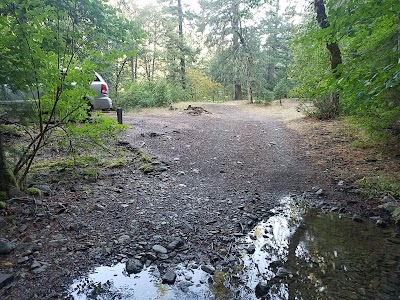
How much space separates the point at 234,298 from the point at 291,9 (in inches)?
531

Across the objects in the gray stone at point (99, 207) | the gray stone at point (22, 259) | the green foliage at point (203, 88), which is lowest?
the gray stone at point (22, 259)

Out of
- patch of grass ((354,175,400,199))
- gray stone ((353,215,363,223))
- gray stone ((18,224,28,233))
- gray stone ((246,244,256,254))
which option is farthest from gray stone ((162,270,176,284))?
patch of grass ((354,175,400,199))

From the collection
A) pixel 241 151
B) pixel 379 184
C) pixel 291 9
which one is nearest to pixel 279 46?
pixel 291 9

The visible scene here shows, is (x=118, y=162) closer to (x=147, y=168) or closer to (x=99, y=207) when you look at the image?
(x=147, y=168)

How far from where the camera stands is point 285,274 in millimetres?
2662

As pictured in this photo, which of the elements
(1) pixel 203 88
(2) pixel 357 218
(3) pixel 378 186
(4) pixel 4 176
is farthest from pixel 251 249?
(1) pixel 203 88

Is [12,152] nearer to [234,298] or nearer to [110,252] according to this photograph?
[110,252]

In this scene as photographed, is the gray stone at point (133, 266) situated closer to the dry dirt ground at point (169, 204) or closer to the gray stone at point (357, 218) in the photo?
the dry dirt ground at point (169, 204)

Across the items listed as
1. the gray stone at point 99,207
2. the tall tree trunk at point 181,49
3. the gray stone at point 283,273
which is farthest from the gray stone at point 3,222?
the tall tree trunk at point 181,49

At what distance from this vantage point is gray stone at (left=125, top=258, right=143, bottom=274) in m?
2.66

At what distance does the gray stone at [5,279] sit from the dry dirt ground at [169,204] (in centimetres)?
4

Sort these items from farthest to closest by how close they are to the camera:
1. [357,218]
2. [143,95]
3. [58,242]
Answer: [143,95]
[357,218]
[58,242]

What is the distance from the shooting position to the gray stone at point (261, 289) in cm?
240

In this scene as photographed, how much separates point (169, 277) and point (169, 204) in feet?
5.56
